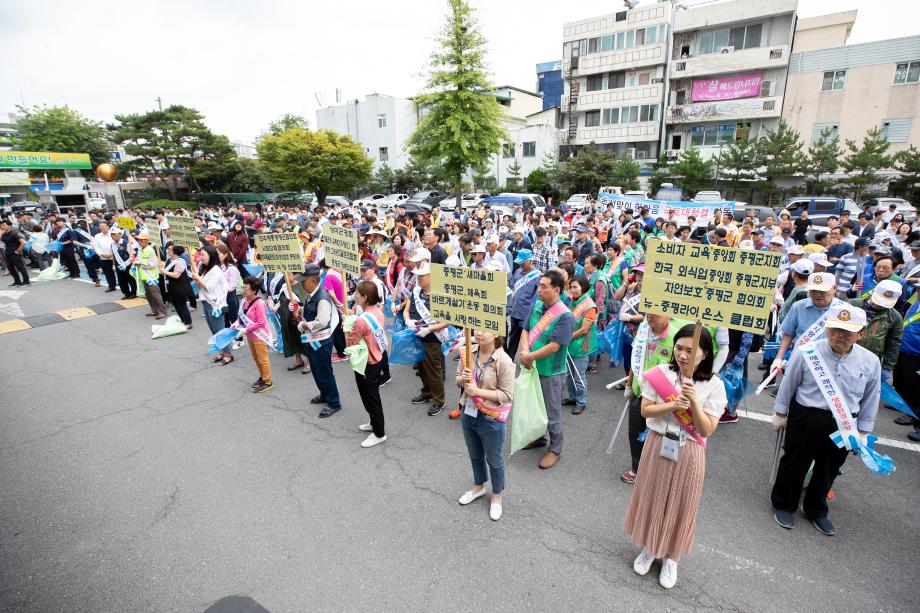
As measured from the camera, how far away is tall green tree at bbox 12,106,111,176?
44688 millimetres

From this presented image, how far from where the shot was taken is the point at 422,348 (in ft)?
19.5

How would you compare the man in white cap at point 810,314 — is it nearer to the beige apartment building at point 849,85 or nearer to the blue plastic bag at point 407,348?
the blue plastic bag at point 407,348

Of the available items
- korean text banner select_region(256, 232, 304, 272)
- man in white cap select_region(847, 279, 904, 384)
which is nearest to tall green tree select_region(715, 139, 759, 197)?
man in white cap select_region(847, 279, 904, 384)

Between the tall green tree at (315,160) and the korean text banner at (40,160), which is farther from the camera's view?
the korean text banner at (40,160)

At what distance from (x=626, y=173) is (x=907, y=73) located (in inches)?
645

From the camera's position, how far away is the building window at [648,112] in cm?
3544

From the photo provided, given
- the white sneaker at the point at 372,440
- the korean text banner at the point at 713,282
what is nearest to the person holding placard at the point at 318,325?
the white sneaker at the point at 372,440

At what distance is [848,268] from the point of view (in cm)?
787

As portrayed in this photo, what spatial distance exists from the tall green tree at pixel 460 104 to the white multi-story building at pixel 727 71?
19.0 m

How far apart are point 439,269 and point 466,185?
36.6 meters

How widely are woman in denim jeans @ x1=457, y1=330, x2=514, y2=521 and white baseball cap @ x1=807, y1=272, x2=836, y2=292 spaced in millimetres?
3366

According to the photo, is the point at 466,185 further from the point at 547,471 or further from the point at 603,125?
the point at 547,471

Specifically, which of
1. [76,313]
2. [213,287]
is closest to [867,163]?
[213,287]

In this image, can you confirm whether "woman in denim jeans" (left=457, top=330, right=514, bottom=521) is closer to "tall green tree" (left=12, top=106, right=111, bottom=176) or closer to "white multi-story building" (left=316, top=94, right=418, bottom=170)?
"white multi-story building" (left=316, top=94, right=418, bottom=170)
